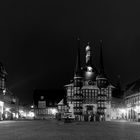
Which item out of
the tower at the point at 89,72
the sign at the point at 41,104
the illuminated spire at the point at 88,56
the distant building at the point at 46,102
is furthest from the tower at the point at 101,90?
the sign at the point at 41,104

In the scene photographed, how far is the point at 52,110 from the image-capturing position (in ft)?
475

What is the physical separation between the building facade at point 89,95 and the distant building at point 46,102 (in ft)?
69.1

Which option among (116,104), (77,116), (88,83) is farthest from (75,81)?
(116,104)

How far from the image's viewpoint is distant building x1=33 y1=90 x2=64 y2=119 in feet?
474

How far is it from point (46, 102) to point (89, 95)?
28.9 meters

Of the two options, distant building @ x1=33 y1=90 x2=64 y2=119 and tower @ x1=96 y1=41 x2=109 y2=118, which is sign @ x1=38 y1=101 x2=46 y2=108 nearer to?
distant building @ x1=33 y1=90 x2=64 y2=119

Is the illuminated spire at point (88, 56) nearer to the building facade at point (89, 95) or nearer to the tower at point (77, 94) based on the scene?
the building facade at point (89, 95)

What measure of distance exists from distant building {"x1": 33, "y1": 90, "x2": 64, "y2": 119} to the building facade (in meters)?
21.1

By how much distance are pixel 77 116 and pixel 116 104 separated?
22693 millimetres

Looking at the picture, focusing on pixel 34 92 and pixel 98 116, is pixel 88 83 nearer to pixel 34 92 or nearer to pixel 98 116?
pixel 98 116

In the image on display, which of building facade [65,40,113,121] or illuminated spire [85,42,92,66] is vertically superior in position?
illuminated spire [85,42,92,66]

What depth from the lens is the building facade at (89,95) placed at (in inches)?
4806

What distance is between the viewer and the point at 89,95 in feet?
406

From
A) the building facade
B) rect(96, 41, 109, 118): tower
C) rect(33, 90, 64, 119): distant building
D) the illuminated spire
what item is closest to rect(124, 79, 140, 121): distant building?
the building facade
